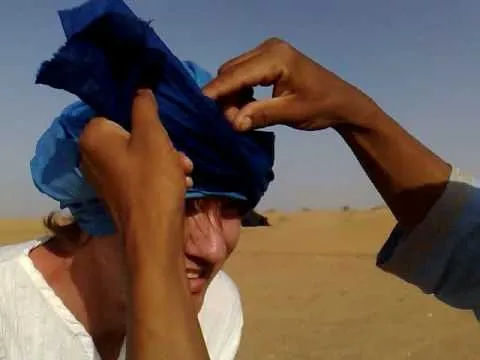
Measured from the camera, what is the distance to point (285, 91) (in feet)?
8.52

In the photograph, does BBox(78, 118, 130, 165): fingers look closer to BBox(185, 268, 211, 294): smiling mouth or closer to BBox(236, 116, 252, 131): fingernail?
BBox(236, 116, 252, 131): fingernail

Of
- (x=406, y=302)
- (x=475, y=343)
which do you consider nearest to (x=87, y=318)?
(x=475, y=343)

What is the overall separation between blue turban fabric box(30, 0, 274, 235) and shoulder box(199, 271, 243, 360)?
0.93 m

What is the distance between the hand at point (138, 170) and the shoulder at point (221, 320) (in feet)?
5.69

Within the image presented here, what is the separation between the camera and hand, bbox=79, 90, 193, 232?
2207 mm

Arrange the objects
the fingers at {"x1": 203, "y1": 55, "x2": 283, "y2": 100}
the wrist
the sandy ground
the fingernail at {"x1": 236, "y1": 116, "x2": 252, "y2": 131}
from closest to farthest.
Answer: the fingers at {"x1": 203, "y1": 55, "x2": 283, "y2": 100}, the fingernail at {"x1": 236, "y1": 116, "x2": 252, "y2": 131}, the wrist, the sandy ground

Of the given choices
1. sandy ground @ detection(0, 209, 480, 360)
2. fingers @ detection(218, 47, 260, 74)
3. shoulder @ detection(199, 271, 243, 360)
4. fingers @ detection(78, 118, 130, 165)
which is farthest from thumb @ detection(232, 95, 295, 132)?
sandy ground @ detection(0, 209, 480, 360)

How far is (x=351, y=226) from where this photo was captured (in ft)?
138

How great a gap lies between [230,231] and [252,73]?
928 millimetres

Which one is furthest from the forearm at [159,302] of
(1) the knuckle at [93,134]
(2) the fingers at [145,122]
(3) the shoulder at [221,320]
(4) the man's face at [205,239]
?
(3) the shoulder at [221,320]

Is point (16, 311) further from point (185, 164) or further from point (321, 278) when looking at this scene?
point (321, 278)

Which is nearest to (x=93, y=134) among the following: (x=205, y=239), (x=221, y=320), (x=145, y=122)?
(x=145, y=122)

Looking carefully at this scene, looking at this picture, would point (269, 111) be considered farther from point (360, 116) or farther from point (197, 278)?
point (197, 278)

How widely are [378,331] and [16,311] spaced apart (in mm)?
10170
